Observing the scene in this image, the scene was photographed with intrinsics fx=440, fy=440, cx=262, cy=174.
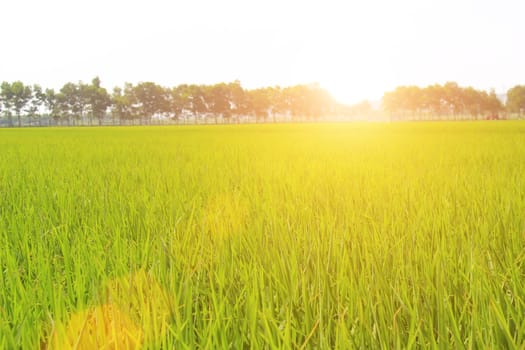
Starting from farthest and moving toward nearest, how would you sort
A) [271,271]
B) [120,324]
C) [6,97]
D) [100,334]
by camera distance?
[6,97] < [271,271] < [120,324] < [100,334]

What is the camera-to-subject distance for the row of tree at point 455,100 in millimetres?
104688

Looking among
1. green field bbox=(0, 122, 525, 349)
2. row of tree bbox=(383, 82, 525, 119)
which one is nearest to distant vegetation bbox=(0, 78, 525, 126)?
row of tree bbox=(383, 82, 525, 119)

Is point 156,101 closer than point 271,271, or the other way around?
point 271,271

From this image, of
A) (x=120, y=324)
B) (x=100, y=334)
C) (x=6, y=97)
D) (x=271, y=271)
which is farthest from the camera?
(x=6, y=97)

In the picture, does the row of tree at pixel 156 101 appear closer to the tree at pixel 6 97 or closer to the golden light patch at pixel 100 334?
the tree at pixel 6 97

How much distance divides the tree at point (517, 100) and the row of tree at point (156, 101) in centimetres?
4340

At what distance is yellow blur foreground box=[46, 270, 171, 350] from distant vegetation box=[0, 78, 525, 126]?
3604 inches

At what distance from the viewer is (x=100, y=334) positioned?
1.04 meters

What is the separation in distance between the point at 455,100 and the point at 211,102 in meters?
58.5

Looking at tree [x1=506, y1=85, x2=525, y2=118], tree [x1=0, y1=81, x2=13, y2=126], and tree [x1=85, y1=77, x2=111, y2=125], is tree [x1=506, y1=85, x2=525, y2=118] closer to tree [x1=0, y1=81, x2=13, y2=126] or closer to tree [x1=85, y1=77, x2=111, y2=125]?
tree [x1=85, y1=77, x2=111, y2=125]

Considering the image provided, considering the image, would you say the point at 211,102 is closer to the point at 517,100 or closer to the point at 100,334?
the point at 517,100

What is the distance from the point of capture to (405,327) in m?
1.16

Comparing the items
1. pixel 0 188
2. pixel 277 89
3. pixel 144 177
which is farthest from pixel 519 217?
pixel 277 89

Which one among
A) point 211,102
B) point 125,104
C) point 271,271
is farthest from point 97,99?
point 271,271
